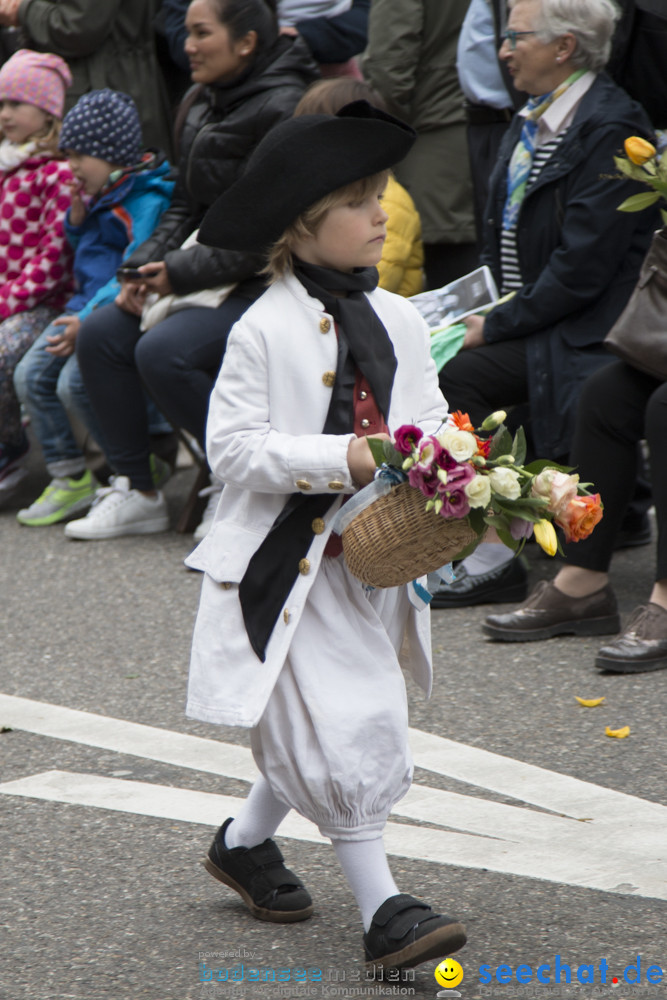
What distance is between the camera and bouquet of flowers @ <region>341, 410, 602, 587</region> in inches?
93.7

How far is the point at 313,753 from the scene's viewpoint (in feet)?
8.61

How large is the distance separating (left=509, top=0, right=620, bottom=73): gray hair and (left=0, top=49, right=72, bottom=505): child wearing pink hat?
2.75 meters

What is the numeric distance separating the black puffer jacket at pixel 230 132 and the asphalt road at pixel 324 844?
1620 millimetres

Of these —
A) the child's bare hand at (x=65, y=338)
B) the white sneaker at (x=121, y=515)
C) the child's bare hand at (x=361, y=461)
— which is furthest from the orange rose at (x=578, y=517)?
the child's bare hand at (x=65, y=338)

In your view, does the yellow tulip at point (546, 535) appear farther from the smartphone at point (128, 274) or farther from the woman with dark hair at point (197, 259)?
the smartphone at point (128, 274)

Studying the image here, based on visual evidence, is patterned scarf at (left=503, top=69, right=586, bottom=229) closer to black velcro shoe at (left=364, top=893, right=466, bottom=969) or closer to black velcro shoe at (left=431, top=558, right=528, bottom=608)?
black velcro shoe at (left=431, top=558, right=528, bottom=608)

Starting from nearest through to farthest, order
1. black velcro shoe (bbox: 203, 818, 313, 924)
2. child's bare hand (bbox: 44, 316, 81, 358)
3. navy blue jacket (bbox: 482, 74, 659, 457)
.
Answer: black velcro shoe (bbox: 203, 818, 313, 924), navy blue jacket (bbox: 482, 74, 659, 457), child's bare hand (bbox: 44, 316, 81, 358)

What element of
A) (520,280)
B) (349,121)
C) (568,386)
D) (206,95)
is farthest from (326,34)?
(349,121)

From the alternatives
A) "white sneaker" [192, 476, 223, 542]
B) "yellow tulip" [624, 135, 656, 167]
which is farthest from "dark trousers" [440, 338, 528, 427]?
"white sneaker" [192, 476, 223, 542]

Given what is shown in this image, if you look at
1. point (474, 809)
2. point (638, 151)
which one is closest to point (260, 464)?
point (474, 809)

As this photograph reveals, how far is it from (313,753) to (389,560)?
0.44m

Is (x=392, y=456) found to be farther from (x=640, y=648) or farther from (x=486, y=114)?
(x=486, y=114)

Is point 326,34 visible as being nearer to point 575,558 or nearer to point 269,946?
point 575,558

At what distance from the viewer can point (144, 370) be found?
5.84 meters
